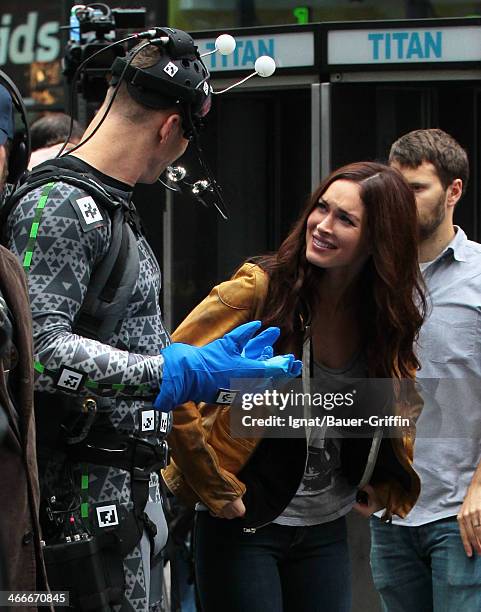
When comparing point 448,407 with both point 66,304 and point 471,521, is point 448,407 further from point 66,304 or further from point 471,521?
point 66,304

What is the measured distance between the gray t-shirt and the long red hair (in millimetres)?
87

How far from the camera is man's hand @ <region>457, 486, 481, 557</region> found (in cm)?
376

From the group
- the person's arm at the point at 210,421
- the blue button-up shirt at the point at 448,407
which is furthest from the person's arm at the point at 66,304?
the blue button-up shirt at the point at 448,407

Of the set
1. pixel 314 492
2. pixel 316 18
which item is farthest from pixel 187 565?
pixel 316 18

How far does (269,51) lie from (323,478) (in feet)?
10.2

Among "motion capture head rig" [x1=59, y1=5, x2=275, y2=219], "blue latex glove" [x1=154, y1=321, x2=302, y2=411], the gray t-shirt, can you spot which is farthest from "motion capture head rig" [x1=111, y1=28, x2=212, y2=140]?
the gray t-shirt

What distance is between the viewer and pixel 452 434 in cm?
395

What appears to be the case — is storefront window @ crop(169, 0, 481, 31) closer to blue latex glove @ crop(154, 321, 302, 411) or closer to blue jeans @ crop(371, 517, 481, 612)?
blue jeans @ crop(371, 517, 481, 612)

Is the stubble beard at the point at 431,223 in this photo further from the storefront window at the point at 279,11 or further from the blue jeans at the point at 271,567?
the storefront window at the point at 279,11

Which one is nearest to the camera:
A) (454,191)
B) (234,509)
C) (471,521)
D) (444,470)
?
(234,509)

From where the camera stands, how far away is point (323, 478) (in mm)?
3510

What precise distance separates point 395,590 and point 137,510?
4.49 feet

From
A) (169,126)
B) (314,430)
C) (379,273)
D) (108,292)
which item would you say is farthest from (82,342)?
(379,273)

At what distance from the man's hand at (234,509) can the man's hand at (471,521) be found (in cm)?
82
